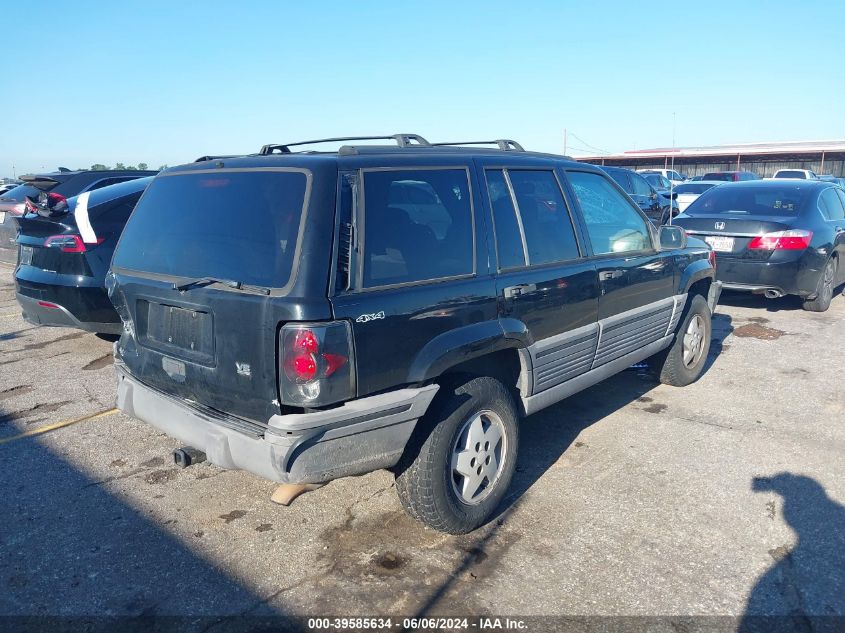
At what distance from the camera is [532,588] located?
298 cm

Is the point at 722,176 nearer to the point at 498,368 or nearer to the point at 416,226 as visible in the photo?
the point at 498,368

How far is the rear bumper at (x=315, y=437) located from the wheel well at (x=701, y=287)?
138 inches

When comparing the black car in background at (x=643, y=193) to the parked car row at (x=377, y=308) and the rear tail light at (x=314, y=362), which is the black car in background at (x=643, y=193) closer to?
the parked car row at (x=377, y=308)

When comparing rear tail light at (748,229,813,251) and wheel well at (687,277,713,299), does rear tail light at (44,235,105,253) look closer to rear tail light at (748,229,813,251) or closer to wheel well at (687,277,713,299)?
wheel well at (687,277,713,299)

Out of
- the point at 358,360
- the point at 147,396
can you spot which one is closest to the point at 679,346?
the point at 358,360

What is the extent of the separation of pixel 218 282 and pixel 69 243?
3415mm

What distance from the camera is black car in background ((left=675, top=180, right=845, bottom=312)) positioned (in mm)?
7758

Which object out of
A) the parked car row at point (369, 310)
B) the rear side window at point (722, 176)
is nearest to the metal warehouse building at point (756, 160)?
the rear side window at point (722, 176)

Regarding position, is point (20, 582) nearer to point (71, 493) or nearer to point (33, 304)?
point (71, 493)

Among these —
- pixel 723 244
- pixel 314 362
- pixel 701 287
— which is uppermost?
pixel 723 244

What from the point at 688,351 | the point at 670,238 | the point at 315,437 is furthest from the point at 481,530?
the point at 688,351

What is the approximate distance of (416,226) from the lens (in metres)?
3.25

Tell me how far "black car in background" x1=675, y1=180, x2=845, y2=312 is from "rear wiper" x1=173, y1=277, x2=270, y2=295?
263 inches

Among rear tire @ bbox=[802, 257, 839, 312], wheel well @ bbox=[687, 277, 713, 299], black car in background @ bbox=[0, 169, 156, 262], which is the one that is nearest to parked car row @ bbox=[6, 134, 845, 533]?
wheel well @ bbox=[687, 277, 713, 299]
